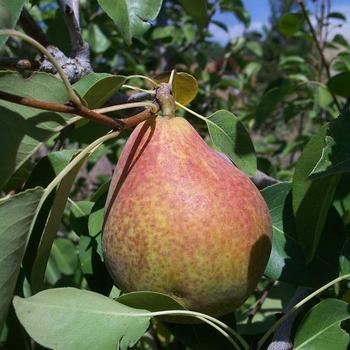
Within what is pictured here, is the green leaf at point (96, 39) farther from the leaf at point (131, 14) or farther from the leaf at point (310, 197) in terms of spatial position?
the leaf at point (310, 197)

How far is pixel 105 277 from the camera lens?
1.01 meters

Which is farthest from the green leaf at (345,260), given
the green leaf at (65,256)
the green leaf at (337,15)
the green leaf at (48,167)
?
the green leaf at (337,15)

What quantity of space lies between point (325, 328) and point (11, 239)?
0.40 metres

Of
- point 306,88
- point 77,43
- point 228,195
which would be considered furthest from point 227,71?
point 228,195

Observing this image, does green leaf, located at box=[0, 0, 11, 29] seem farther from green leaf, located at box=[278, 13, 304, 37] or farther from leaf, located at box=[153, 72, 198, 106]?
green leaf, located at box=[278, 13, 304, 37]

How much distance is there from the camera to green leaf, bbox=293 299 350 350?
777 millimetres

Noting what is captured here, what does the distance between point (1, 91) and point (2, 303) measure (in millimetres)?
224

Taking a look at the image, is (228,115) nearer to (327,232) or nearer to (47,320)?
(327,232)

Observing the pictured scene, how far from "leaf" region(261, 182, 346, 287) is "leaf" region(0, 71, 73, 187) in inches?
14.5

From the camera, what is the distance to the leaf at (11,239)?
26.2 inches

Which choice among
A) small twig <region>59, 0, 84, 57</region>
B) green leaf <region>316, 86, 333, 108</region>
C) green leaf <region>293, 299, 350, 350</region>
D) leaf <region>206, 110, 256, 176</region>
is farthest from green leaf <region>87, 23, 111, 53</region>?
green leaf <region>293, 299, 350, 350</region>

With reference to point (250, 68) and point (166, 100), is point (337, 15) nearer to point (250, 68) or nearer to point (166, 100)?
point (250, 68)

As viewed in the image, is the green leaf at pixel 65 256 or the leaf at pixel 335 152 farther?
the green leaf at pixel 65 256

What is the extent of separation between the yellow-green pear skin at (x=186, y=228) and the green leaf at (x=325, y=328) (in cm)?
10
